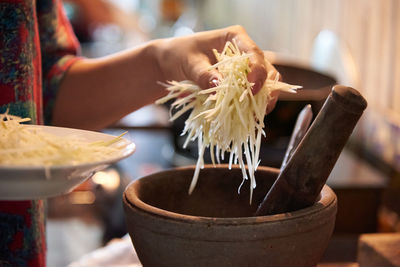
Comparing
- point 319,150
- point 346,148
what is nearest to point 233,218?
point 319,150

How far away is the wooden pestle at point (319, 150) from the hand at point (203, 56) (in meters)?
0.15

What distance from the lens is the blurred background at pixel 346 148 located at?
2143mm

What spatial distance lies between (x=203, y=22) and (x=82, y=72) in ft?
26.4

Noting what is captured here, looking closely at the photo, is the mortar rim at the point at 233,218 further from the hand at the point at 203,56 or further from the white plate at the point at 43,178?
the hand at the point at 203,56

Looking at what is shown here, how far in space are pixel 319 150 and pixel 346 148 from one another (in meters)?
2.33

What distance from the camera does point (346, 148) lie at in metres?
3.20

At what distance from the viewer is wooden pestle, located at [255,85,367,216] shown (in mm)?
931

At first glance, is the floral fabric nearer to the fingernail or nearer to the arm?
the arm

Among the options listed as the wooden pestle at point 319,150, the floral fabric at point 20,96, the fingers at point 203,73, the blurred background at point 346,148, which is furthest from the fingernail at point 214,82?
the blurred background at point 346,148

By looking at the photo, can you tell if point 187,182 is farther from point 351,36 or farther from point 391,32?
point 351,36

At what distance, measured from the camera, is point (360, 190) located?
230 cm

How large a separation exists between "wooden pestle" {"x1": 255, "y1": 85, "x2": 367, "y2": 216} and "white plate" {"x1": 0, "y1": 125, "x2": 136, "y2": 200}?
326mm

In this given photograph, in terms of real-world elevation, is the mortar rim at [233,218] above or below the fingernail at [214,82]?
below

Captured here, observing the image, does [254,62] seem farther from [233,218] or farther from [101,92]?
[101,92]
